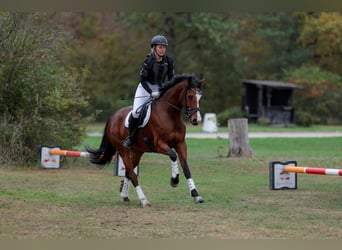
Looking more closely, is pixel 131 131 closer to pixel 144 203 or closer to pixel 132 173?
pixel 132 173

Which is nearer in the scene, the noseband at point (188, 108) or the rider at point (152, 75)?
the noseband at point (188, 108)

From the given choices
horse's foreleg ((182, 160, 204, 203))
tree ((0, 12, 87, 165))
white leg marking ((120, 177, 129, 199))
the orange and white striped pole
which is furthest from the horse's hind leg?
tree ((0, 12, 87, 165))

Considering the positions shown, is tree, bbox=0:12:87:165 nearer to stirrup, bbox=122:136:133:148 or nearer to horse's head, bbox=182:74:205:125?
stirrup, bbox=122:136:133:148

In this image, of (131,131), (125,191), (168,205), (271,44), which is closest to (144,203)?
(168,205)

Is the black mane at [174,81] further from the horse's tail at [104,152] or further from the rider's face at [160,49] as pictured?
the horse's tail at [104,152]

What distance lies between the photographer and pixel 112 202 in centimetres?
1070

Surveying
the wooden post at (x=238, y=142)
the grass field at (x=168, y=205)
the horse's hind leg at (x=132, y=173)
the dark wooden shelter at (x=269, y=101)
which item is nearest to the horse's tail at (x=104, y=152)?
the grass field at (x=168, y=205)

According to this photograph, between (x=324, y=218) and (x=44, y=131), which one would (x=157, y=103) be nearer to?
(x=324, y=218)

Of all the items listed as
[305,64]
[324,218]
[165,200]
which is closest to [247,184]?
[165,200]

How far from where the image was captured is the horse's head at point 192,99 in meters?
9.84

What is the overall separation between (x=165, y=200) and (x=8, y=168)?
623 cm

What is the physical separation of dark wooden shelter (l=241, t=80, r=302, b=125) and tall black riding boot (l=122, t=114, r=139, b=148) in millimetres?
32900

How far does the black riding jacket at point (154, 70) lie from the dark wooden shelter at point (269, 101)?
3298cm

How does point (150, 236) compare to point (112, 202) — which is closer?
point (150, 236)
